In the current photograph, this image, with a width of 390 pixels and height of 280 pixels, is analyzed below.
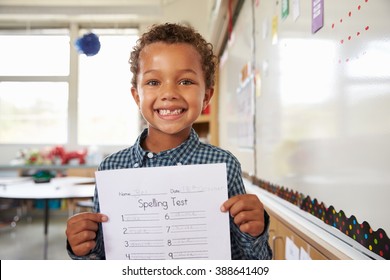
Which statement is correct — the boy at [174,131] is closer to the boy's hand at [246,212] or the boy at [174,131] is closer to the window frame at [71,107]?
the boy's hand at [246,212]

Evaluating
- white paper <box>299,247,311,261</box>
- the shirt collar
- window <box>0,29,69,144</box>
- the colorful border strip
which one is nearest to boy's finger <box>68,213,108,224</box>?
the shirt collar

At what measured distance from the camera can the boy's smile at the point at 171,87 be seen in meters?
0.52

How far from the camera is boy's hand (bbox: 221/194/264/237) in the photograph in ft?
1.46

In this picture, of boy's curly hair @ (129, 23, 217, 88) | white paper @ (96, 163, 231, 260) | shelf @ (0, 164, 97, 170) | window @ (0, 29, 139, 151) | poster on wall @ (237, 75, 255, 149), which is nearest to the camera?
white paper @ (96, 163, 231, 260)

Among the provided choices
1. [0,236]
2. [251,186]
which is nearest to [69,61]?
[0,236]

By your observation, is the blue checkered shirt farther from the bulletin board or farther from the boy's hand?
the bulletin board

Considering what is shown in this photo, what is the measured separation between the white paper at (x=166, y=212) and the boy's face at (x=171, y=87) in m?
0.12

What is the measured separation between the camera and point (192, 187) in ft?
1.45

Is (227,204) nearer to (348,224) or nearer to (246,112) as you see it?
(348,224)

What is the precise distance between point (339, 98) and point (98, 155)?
3.46m

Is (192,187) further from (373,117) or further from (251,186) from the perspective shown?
(251,186)

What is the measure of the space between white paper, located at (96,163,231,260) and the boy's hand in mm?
12

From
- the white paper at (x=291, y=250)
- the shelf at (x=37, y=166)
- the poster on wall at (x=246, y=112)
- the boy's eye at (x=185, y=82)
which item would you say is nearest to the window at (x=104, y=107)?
the shelf at (x=37, y=166)

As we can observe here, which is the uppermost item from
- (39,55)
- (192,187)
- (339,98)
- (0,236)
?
(39,55)
